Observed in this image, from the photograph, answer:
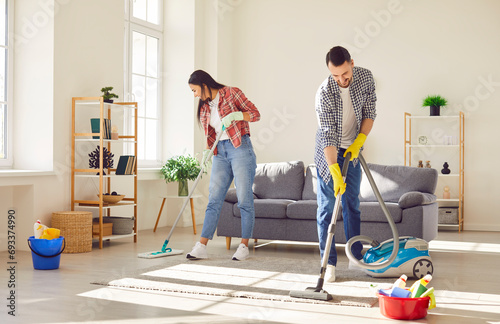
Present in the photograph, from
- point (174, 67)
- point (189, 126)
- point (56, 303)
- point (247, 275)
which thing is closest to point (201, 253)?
point (247, 275)

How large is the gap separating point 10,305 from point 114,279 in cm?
74

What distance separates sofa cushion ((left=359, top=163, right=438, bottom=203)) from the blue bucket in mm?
2502

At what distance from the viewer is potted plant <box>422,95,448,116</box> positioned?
259 inches

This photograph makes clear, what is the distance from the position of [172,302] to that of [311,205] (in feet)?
6.60

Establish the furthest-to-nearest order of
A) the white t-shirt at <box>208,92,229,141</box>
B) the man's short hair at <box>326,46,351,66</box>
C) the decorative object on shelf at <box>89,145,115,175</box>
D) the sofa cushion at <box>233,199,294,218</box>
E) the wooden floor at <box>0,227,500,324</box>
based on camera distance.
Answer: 1. the decorative object on shelf at <box>89,145,115,175</box>
2. the sofa cushion at <box>233,199,294,218</box>
3. the white t-shirt at <box>208,92,229,141</box>
4. the man's short hair at <box>326,46,351,66</box>
5. the wooden floor at <box>0,227,500,324</box>

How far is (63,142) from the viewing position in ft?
16.5

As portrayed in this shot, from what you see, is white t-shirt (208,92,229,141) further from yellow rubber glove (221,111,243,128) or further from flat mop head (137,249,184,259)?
flat mop head (137,249,184,259)

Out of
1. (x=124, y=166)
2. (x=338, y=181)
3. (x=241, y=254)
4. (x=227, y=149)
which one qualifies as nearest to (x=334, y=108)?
(x=338, y=181)

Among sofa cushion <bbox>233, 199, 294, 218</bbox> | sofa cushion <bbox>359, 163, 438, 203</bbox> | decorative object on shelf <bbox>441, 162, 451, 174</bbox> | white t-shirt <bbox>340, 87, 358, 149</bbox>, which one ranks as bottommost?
sofa cushion <bbox>233, 199, 294, 218</bbox>

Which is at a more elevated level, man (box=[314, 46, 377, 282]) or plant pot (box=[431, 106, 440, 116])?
plant pot (box=[431, 106, 440, 116])

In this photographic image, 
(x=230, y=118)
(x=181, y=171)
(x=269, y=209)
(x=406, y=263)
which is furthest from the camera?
(x=181, y=171)

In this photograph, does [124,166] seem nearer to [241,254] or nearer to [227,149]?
[227,149]

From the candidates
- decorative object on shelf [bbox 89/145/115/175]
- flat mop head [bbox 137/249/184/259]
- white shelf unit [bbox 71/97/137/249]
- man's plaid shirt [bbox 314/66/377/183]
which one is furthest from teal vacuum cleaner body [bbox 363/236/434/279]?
decorative object on shelf [bbox 89/145/115/175]

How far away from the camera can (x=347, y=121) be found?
3.38 meters
